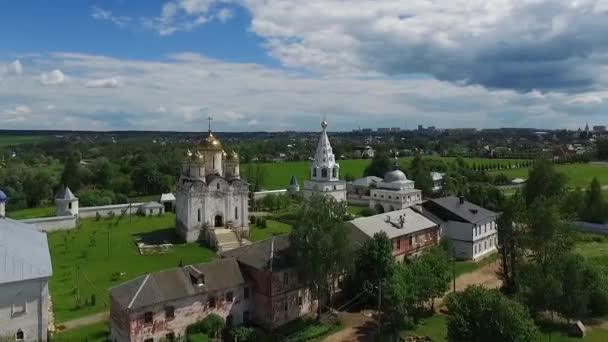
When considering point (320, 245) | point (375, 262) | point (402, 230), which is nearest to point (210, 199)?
point (402, 230)

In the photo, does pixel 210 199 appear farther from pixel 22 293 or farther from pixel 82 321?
pixel 22 293

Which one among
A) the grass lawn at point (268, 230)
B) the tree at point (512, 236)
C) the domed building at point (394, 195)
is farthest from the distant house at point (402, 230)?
the domed building at point (394, 195)

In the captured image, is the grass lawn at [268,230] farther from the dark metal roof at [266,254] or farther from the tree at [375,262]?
the tree at [375,262]

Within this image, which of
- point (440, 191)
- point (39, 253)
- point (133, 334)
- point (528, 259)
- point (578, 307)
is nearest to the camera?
point (133, 334)

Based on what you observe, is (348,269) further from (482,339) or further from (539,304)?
(539,304)

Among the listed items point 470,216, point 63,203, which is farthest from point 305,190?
point 63,203
